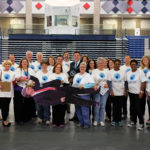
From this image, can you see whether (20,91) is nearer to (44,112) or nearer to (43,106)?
(43,106)

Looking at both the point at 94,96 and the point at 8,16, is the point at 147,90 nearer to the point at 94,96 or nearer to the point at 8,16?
the point at 94,96

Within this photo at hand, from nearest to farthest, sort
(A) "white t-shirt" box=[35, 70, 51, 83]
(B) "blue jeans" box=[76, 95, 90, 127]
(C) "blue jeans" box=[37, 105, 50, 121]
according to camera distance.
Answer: (B) "blue jeans" box=[76, 95, 90, 127], (A) "white t-shirt" box=[35, 70, 51, 83], (C) "blue jeans" box=[37, 105, 50, 121]

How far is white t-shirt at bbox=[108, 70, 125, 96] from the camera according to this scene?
593cm

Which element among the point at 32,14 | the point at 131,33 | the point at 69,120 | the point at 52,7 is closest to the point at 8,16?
the point at 32,14

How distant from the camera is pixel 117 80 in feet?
19.5

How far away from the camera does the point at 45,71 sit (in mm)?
6012

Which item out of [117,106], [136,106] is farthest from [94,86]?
[136,106]

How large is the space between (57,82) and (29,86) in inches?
26.7

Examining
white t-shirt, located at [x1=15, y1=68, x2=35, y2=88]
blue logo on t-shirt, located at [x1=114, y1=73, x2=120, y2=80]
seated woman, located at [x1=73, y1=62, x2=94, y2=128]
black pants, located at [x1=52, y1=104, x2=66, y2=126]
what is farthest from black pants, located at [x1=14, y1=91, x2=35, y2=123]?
blue logo on t-shirt, located at [x1=114, y1=73, x2=120, y2=80]

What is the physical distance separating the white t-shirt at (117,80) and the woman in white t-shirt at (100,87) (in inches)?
5.6

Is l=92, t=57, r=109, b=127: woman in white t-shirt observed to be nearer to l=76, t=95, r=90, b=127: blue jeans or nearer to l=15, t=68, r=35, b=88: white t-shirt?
l=76, t=95, r=90, b=127: blue jeans

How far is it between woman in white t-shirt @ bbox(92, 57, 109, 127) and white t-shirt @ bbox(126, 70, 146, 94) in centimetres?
54

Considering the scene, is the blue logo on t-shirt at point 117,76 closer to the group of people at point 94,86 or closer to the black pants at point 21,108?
the group of people at point 94,86

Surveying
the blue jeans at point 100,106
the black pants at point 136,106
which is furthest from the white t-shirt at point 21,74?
the black pants at point 136,106
